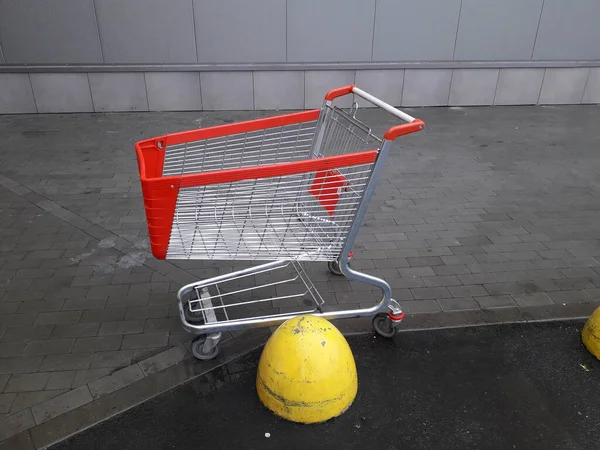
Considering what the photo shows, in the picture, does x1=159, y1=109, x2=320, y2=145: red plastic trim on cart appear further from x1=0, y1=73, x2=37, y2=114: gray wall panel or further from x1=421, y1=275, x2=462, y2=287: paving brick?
x1=0, y1=73, x2=37, y2=114: gray wall panel

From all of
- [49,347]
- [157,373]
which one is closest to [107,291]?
[49,347]

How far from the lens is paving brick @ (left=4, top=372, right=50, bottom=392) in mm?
2889

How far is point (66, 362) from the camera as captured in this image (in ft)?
10.2

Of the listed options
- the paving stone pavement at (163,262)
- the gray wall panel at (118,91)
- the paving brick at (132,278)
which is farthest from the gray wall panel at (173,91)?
the paving brick at (132,278)

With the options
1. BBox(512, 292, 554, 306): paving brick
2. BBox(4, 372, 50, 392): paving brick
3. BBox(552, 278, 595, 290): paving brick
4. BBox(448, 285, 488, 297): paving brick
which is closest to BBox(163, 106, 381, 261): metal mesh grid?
BBox(4, 372, 50, 392): paving brick

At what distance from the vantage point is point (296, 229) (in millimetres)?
3160

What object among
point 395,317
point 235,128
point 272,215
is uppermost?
point 235,128

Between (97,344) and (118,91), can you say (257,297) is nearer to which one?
(97,344)

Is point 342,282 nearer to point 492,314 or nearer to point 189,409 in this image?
point 492,314

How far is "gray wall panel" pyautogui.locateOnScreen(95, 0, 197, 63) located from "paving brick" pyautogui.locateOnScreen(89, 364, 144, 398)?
21.3 feet

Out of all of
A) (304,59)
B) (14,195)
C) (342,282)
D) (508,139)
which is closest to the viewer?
(342,282)

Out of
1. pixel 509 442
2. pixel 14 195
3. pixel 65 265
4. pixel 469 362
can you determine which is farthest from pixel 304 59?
pixel 509 442

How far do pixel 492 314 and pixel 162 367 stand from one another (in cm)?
244

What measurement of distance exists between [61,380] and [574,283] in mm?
3978
